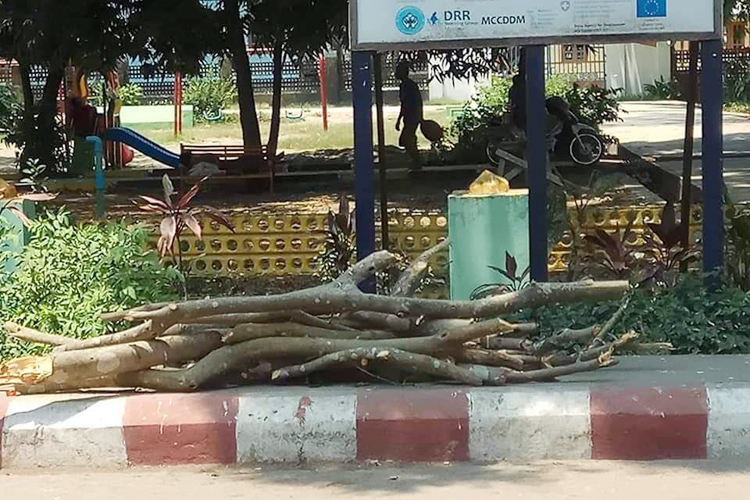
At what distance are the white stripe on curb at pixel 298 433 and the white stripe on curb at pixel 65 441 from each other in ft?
1.73

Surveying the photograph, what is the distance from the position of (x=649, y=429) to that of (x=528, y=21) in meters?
2.45

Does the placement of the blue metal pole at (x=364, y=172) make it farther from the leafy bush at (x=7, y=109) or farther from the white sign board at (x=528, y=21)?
the leafy bush at (x=7, y=109)

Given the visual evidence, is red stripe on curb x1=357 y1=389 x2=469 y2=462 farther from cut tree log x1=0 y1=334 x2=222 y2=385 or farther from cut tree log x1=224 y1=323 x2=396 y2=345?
cut tree log x1=0 y1=334 x2=222 y2=385

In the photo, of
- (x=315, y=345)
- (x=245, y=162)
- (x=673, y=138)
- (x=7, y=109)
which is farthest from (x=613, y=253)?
(x=7, y=109)

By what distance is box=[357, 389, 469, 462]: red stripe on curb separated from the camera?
5113 mm

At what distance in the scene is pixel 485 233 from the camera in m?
6.84

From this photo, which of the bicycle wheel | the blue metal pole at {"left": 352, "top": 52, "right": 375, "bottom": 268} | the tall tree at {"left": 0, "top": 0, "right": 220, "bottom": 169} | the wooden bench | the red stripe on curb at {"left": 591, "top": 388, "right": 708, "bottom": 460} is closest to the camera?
the red stripe on curb at {"left": 591, "top": 388, "right": 708, "bottom": 460}

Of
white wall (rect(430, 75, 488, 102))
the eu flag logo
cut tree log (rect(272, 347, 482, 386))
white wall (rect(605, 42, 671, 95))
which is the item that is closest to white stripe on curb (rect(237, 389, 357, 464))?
cut tree log (rect(272, 347, 482, 386))

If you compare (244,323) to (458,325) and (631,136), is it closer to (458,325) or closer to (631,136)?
(458,325)

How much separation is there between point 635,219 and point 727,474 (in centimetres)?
367

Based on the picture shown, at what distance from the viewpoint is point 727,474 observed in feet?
16.1

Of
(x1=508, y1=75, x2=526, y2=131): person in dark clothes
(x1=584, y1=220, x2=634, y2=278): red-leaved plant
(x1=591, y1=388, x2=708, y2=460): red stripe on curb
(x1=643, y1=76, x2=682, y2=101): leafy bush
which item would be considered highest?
(x1=643, y1=76, x2=682, y2=101): leafy bush

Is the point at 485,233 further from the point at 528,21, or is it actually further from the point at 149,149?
the point at 149,149

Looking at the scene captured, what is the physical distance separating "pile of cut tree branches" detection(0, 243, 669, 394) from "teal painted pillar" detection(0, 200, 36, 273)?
826mm
